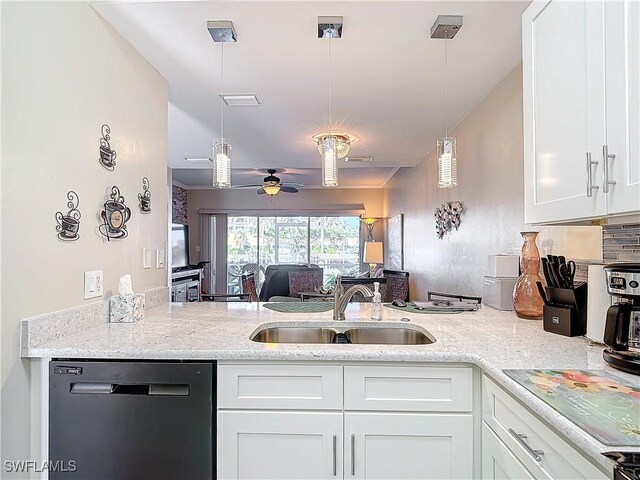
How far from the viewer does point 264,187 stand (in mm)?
5879

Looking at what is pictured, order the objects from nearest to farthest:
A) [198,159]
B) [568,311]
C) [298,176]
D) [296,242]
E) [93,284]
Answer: [568,311] < [93,284] < [198,159] < [298,176] < [296,242]

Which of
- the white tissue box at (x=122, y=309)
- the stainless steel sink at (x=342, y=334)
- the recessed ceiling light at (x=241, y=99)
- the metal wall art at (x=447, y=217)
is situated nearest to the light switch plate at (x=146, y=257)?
the white tissue box at (x=122, y=309)

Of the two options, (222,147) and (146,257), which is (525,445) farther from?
(146,257)

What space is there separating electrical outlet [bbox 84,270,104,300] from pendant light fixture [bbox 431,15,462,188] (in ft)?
5.99

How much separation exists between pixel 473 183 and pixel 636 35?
221cm

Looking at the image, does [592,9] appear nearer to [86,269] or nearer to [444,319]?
[444,319]

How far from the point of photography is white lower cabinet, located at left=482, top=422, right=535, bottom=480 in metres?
1.13

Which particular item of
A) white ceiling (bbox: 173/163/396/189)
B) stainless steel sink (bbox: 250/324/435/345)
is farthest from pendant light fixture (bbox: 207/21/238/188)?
white ceiling (bbox: 173/163/396/189)

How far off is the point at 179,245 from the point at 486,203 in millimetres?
5733

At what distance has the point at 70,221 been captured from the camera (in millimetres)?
1629

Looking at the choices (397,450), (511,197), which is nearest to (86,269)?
(397,450)

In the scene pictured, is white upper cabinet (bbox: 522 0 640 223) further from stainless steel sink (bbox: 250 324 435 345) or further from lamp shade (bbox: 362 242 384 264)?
lamp shade (bbox: 362 242 384 264)

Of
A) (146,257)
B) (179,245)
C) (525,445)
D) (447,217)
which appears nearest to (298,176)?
(179,245)

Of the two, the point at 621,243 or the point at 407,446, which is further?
the point at 621,243
